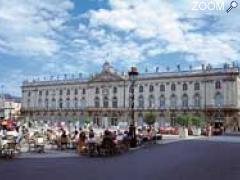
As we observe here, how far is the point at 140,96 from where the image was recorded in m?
96.5

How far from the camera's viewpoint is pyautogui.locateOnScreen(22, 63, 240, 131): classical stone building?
8538cm

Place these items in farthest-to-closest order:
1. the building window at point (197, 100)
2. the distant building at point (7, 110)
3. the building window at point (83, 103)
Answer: the building window at point (83, 103), the building window at point (197, 100), the distant building at point (7, 110)

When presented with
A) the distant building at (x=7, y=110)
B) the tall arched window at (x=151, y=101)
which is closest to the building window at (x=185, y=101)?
the tall arched window at (x=151, y=101)

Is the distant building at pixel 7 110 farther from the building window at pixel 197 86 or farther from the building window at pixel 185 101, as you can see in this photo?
the building window at pixel 197 86

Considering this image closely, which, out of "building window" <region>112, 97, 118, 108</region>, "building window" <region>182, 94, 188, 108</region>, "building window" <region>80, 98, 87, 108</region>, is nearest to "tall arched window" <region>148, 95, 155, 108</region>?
"building window" <region>182, 94, 188, 108</region>

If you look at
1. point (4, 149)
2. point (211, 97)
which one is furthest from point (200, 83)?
point (4, 149)

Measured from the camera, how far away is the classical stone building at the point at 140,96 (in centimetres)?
8538

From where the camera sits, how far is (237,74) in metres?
83.5

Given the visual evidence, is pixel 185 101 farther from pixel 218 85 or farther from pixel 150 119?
pixel 150 119

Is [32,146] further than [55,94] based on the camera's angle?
No

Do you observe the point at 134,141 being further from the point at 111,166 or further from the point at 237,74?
the point at 237,74

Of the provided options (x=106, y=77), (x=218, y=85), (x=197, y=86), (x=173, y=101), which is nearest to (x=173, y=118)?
(x=173, y=101)

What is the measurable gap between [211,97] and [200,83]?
368 centimetres

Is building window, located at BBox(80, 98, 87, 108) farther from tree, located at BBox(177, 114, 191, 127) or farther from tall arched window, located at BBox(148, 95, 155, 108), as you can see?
tree, located at BBox(177, 114, 191, 127)
